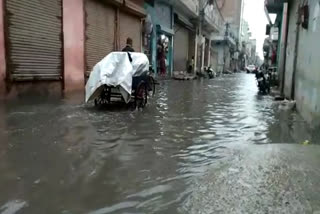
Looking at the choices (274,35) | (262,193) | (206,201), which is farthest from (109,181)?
(274,35)

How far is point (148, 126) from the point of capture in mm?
7051

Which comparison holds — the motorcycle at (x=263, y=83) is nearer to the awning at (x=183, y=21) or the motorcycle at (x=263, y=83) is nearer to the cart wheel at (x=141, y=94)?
the cart wheel at (x=141, y=94)

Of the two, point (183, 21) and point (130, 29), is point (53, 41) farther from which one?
point (183, 21)

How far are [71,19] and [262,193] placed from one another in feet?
36.0

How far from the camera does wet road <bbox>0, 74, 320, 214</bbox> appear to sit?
321cm

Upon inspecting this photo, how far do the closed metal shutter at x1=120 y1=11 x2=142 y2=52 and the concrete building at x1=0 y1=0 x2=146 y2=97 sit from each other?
787 millimetres

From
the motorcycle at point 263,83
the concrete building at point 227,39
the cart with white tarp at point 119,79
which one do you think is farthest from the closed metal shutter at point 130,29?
the concrete building at point 227,39

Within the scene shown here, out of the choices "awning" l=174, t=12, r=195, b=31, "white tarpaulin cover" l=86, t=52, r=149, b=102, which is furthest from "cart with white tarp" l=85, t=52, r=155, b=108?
"awning" l=174, t=12, r=195, b=31

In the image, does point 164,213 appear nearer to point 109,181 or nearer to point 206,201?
point 206,201

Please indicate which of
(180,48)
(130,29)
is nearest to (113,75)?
(130,29)

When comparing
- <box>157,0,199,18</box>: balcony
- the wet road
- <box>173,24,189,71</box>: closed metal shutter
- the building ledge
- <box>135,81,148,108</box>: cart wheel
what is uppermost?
<box>157,0,199,18</box>: balcony

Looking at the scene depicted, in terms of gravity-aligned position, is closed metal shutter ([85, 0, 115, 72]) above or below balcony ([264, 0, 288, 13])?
below

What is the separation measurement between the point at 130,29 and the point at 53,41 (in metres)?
7.50

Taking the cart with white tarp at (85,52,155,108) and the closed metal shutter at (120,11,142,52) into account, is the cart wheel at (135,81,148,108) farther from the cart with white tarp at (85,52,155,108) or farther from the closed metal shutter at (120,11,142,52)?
the closed metal shutter at (120,11,142,52)
